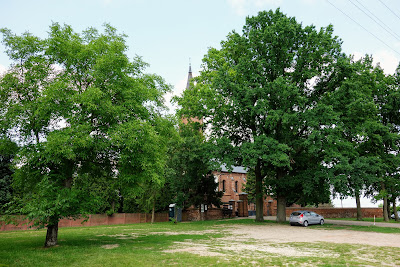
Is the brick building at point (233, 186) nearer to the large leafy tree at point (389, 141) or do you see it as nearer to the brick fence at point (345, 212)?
the brick fence at point (345, 212)

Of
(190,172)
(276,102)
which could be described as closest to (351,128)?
(276,102)

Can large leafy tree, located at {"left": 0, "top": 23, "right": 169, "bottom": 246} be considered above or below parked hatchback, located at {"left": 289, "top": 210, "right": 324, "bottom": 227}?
above

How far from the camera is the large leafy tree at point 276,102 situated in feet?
82.3

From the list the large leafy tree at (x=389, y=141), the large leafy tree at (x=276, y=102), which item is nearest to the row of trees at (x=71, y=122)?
the large leafy tree at (x=276, y=102)

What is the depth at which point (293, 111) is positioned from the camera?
27.0 metres

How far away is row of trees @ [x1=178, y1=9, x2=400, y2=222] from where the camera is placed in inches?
984

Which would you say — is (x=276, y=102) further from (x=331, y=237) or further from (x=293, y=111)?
(x=331, y=237)

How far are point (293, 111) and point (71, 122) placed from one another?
1915 centimetres

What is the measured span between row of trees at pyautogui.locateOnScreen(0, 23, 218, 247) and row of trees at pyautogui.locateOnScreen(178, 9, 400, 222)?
38.8ft

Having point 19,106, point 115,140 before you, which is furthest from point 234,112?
point 19,106

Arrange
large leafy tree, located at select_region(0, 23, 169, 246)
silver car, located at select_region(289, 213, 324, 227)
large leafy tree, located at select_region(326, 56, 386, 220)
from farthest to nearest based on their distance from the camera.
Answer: silver car, located at select_region(289, 213, 324, 227), large leafy tree, located at select_region(326, 56, 386, 220), large leafy tree, located at select_region(0, 23, 169, 246)

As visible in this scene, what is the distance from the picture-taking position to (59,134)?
1324 centimetres

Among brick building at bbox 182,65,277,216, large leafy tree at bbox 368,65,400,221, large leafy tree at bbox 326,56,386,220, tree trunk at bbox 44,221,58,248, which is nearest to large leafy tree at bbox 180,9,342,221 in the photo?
large leafy tree at bbox 326,56,386,220

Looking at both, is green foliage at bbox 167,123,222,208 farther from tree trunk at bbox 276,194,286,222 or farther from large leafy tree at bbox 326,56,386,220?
large leafy tree at bbox 326,56,386,220
